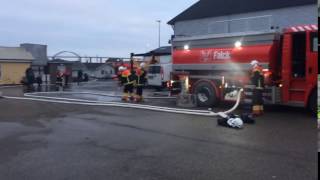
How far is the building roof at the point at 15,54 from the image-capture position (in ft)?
128

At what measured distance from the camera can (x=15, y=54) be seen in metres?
40.2

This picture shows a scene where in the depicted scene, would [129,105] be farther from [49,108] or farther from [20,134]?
[20,134]

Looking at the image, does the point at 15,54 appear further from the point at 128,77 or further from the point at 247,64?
the point at 247,64

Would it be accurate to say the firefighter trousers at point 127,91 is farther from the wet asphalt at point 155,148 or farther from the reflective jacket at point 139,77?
the wet asphalt at point 155,148

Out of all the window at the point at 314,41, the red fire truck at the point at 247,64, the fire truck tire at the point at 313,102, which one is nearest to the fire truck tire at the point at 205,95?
the red fire truck at the point at 247,64

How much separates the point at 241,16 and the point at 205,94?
16027 mm

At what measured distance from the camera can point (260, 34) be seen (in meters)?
13.7

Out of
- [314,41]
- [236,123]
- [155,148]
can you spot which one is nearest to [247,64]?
[314,41]

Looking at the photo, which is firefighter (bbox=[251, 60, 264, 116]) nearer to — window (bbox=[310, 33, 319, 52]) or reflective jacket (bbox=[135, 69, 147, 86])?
window (bbox=[310, 33, 319, 52])

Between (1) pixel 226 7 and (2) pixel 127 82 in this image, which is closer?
(2) pixel 127 82

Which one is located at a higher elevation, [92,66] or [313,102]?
[92,66]

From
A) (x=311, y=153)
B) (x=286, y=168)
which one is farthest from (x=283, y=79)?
(x=286, y=168)

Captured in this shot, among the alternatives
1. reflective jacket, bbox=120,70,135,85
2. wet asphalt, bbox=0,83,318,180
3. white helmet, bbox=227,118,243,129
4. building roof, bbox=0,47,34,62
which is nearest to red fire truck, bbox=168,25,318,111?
wet asphalt, bbox=0,83,318,180

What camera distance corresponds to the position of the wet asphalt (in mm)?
6328
